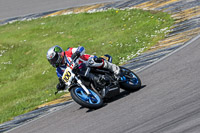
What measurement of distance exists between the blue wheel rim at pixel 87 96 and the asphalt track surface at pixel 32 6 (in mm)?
12038

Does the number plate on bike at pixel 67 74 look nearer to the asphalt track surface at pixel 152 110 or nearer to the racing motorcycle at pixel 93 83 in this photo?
the racing motorcycle at pixel 93 83

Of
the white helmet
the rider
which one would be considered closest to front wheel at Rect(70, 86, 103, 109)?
the rider

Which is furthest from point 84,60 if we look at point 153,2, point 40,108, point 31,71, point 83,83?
point 153,2

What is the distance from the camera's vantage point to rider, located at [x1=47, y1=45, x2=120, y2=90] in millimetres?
9094

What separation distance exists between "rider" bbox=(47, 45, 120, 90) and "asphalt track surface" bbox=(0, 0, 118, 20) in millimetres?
11391

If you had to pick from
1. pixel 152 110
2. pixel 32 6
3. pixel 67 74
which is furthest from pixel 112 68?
pixel 32 6

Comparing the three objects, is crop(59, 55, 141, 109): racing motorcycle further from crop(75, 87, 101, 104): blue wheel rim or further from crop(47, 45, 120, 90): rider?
crop(47, 45, 120, 90): rider

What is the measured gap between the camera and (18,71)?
1579 centimetres

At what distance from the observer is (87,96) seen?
8.97m

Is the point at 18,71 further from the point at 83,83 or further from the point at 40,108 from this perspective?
the point at 83,83

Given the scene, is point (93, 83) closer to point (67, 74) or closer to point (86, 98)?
point (86, 98)

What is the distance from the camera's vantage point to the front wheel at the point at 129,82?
9.65 meters

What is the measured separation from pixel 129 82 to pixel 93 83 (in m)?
0.98

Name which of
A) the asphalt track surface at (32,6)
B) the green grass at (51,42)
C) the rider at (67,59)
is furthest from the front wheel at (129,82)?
the asphalt track surface at (32,6)
